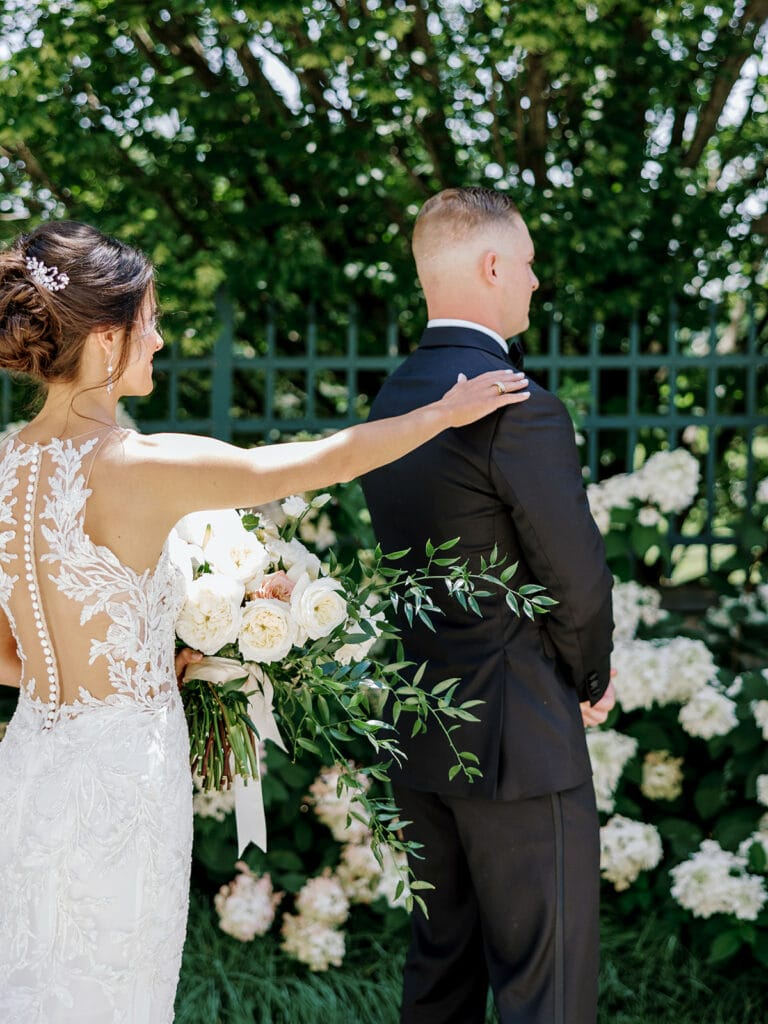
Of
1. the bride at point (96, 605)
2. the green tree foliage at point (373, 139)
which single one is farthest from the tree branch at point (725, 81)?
the bride at point (96, 605)

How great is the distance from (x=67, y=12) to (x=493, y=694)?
3357 millimetres

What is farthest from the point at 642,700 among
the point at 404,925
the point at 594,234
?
the point at 594,234

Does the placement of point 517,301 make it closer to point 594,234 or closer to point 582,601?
point 582,601

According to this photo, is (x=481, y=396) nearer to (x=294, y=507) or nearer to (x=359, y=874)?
(x=294, y=507)

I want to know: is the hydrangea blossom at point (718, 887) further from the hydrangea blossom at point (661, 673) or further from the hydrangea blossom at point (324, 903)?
the hydrangea blossom at point (324, 903)

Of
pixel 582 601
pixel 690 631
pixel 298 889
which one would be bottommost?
pixel 298 889

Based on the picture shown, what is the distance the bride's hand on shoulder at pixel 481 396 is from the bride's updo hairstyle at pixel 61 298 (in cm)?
57

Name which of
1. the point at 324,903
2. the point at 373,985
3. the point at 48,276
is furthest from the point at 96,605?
the point at 373,985

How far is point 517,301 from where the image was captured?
2518 mm

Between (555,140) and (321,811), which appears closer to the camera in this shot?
(321,811)

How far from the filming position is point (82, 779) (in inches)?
78.6

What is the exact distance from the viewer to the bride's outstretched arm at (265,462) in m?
1.91

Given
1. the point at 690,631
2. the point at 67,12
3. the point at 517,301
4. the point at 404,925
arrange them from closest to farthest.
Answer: the point at 517,301, the point at 404,925, the point at 690,631, the point at 67,12

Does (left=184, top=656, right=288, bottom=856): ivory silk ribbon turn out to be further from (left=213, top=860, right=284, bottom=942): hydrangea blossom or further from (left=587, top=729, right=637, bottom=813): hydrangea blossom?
(left=587, top=729, right=637, bottom=813): hydrangea blossom
